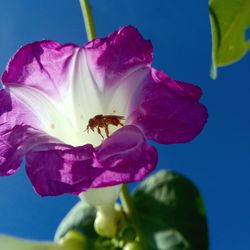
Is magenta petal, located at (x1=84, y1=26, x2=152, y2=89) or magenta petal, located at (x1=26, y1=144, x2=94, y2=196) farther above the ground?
magenta petal, located at (x1=84, y1=26, x2=152, y2=89)

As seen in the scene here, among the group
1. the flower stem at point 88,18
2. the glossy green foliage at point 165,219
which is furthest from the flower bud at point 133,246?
the flower stem at point 88,18

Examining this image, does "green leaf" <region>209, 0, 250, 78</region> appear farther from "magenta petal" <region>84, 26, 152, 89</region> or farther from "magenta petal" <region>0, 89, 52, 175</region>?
"magenta petal" <region>0, 89, 52, 175</region>

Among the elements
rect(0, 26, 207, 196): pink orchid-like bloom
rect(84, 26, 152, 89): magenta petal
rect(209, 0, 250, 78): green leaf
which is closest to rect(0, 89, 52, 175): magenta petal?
rect(0, 26, 207, 196): pink orchid-like bloom

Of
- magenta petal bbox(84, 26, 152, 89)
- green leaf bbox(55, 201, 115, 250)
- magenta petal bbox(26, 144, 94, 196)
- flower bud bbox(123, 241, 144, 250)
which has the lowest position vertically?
green leaf bbox(55, 201, 115, 250)

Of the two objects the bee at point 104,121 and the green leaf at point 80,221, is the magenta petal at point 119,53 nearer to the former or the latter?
the bee at point 104,121

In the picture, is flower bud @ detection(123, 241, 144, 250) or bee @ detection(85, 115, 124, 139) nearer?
flower bud @ detection(123, 241, 144, 250)

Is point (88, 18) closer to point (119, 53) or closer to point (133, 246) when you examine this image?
point (119, 53)

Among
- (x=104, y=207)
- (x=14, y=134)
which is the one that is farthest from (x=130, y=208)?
(x=14, y=134)
